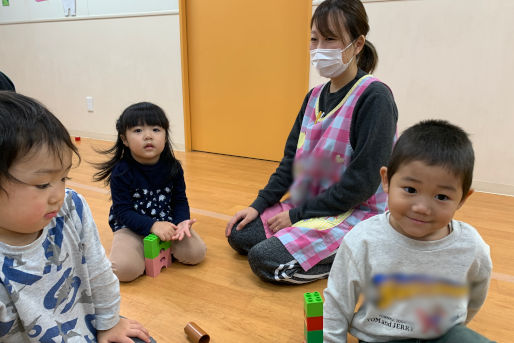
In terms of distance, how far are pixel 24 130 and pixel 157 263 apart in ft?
2.67

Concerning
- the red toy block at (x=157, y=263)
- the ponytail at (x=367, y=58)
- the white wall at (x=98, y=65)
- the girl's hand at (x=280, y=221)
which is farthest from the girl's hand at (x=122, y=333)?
the white wall at (x=98, y=65)

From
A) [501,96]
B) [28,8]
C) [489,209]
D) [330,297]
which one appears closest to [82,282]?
[330,297]

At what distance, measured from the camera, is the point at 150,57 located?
3049 mm

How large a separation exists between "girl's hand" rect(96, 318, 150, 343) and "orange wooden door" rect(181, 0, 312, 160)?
1900 millimetres

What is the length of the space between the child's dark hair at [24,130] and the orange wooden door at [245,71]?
2.02 meters

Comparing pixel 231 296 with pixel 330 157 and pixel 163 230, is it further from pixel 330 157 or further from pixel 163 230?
pixel 330 157

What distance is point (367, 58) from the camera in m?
1.21

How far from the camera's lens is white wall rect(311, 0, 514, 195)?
1.94 meters

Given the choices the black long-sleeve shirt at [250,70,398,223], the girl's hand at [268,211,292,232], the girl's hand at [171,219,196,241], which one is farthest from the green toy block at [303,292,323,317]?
A: the girl's hand at [171,219,196,241]

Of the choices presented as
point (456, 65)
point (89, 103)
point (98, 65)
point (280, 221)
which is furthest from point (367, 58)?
point (89, 103)

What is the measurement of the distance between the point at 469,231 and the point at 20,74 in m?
4.31

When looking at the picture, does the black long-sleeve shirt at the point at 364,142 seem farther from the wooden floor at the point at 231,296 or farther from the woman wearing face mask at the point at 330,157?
the wooden floor at the point at 231,296

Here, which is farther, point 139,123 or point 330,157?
point 139,123

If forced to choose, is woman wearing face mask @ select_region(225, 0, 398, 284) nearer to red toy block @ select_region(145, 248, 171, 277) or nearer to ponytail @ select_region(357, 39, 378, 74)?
ponytail @ select_region(357, 39, 378, 74)
